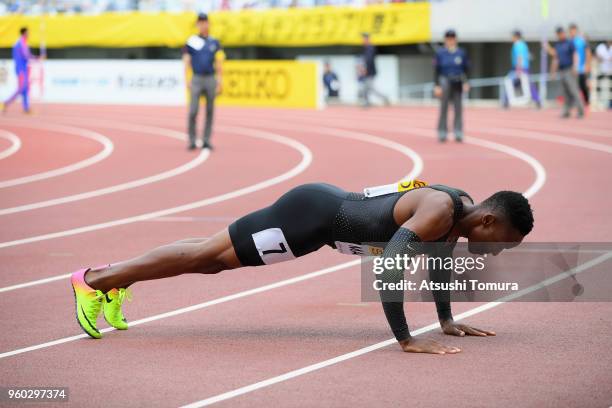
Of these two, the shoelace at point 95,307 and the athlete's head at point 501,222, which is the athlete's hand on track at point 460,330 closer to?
the athlete's head at point 501,222

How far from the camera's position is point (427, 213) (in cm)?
584

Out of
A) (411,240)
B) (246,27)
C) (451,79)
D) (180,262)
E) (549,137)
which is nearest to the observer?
(411,240)

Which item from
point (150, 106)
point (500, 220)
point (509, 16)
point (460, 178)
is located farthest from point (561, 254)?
point (150, 106)

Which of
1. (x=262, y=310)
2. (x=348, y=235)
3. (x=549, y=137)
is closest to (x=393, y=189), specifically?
(x=348, y=235)

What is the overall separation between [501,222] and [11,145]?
1556 cm

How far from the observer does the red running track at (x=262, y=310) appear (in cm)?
541

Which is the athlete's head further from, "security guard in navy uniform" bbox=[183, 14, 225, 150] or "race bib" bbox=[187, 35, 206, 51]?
"race bib" bbox=[187, 35, 206, 51]

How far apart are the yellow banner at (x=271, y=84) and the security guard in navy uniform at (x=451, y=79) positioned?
1169cm

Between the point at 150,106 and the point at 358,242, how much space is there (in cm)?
2786

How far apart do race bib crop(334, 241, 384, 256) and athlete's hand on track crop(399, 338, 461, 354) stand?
53 cm

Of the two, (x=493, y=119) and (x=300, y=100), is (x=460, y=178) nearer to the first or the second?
(x=493, y=119)

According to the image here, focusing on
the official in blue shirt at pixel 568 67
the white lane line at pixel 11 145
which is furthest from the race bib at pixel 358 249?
the official in blue shirt at pixel 568 67

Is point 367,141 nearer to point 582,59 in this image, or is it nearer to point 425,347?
point 582,59

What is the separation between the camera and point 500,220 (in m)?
5.87
